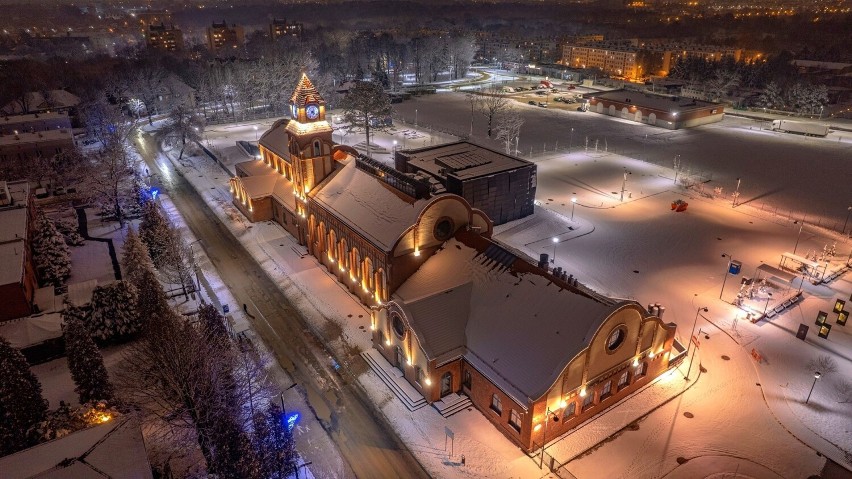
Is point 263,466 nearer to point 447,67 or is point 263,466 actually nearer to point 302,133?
point 302,133

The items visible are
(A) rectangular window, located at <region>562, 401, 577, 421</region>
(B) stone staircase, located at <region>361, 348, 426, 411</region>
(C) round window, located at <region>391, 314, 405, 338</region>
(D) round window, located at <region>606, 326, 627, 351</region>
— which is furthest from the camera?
(C) round window, located at <region>391, 314, 405, 338</region>

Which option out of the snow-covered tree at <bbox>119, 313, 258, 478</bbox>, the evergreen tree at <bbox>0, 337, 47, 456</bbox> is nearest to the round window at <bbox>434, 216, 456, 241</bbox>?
the snow-covered tree at <bbox>119, 313, 258, 478</bbox>

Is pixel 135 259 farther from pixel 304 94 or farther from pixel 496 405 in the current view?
pixel 496 405

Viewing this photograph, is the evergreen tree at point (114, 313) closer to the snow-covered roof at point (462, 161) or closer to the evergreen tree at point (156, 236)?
the evergreen tree at point (156, 236)

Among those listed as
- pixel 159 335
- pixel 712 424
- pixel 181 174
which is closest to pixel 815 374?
pixel 712 424

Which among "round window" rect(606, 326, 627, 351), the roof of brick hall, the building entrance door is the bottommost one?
the building entrance door

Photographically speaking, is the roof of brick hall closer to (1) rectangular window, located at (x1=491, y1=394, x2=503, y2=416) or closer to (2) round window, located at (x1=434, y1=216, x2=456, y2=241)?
(2) round window, located at (x1=434, y1=216, x2=456, y2=241)
